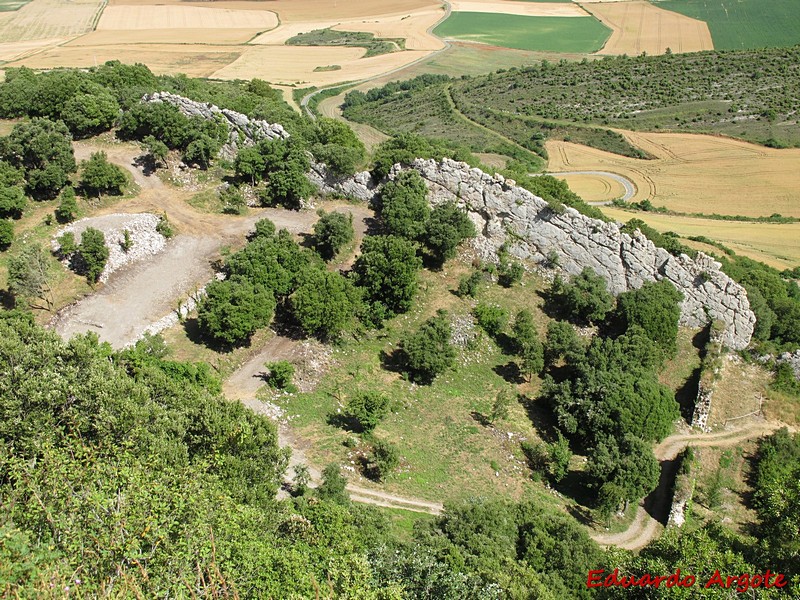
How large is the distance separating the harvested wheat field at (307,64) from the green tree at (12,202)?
9829 centimetres

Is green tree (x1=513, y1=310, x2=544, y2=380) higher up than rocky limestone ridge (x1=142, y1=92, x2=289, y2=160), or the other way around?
rocky limestone ridge (x1=142, y1=92, x2=289, y2=160)

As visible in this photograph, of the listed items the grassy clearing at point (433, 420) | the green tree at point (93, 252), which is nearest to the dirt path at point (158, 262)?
the green tree at point (93, 252)

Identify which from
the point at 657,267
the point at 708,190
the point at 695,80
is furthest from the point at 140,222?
the point at 695,80

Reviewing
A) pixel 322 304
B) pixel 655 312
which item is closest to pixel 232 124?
pixel 322 304

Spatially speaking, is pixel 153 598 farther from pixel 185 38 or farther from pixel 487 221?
pixel 185 38

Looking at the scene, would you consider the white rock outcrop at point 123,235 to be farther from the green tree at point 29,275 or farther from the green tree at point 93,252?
the green tree at point 29,275

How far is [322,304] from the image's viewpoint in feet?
157

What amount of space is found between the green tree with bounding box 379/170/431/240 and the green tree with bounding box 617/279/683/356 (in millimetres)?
21594

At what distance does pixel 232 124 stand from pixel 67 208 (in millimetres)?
21490

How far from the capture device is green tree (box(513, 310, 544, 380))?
51188 millimetres

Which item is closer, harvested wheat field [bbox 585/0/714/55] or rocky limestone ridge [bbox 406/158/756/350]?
rocky limestone ridge [bbox 406/158/756/350]

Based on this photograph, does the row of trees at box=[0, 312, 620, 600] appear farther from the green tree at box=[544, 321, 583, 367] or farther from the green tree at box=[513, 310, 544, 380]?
the green tree at box=[544, 321, 583, 367]

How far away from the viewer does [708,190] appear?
104 metres

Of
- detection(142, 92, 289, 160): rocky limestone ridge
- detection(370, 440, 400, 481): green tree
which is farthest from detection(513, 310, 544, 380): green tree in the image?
detection(142, 92, 289, 160): rocky limestone ridge
